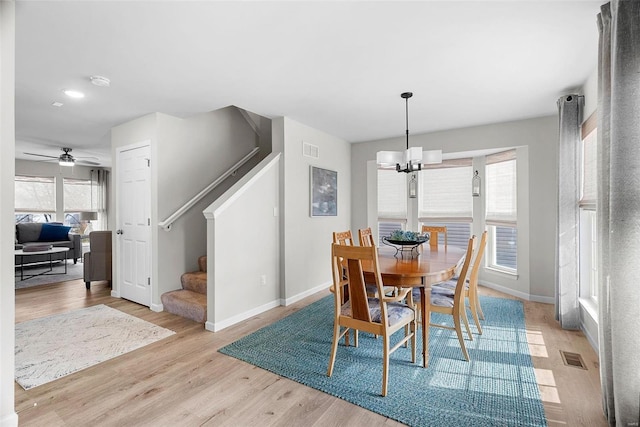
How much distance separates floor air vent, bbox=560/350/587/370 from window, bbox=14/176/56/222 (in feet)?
33.5

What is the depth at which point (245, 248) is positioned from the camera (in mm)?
3559

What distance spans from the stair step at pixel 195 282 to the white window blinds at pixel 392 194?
314 centimetres

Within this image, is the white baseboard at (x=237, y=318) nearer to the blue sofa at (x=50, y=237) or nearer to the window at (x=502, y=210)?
the window at (x=502, y=210)

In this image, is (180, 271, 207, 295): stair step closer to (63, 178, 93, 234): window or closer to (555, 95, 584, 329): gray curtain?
(555, 95, 584, 329): gray curtain

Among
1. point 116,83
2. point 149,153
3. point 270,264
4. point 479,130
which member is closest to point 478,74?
point 479,130

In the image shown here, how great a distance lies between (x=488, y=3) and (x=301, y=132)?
2789mm

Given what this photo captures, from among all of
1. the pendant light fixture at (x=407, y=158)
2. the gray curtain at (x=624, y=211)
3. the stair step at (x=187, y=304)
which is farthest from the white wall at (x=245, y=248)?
the gray curtain at (x=624, y=211)

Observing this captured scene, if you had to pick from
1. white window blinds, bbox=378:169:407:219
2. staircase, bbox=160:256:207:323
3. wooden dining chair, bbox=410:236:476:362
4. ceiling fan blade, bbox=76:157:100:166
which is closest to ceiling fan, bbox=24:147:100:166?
ceiling fan blade, bbox=76:157:100:166

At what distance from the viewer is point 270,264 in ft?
12.8

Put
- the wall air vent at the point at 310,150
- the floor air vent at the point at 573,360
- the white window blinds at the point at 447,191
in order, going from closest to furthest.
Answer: the floor air vent at the point at 573,360 → the wall air vent at the point at 310,150 → the white window blinds at the point at 447,191

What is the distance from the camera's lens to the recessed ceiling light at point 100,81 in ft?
9.12

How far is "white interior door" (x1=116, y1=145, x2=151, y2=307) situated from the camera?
3.93 meters

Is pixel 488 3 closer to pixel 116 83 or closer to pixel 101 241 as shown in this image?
pixel 116 83

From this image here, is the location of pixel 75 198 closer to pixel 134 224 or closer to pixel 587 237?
pixel 134 224
